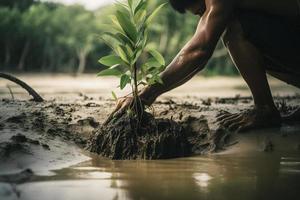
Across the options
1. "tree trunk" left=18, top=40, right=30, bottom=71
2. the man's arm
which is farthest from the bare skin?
"tree trunk" left=18, top=40, right=30, bottom=71

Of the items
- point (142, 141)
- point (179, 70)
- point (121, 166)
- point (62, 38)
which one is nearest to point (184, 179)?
point (121, 166)

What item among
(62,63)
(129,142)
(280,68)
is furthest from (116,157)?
(62,63)

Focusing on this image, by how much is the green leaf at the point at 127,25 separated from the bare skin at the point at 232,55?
11.4 inches

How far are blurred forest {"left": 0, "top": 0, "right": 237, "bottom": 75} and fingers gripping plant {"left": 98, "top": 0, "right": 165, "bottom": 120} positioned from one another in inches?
967

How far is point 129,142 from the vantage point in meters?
2.46

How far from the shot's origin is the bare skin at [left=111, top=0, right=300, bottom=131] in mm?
2482

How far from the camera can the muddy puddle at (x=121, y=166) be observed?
164cm

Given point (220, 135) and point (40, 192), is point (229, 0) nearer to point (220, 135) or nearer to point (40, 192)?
point (220, 135)

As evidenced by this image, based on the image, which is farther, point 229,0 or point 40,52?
point 40,52

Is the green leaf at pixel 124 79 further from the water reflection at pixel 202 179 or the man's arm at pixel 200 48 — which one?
the water reflection at pixel 202 179

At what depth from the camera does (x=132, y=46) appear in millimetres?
2594

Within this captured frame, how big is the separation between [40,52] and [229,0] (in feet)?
109

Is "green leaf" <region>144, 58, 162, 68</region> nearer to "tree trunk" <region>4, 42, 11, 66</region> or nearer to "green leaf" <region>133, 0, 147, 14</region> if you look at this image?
"green leaf" <region>133, 0, 147, 14</region>

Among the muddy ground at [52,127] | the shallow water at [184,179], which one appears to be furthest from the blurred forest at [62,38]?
the shallow water at [184,179]
